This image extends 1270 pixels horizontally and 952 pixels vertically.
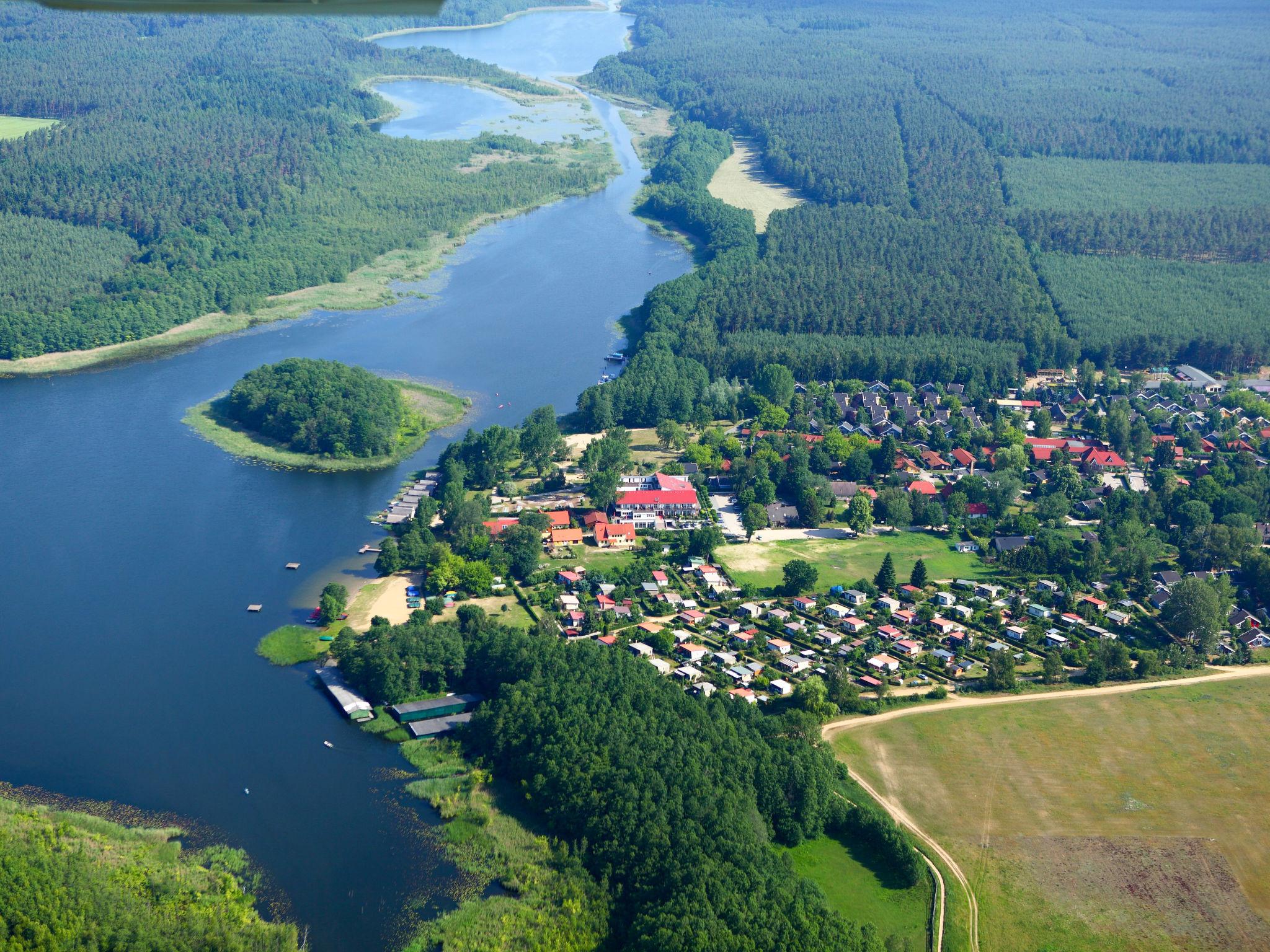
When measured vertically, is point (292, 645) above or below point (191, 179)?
below

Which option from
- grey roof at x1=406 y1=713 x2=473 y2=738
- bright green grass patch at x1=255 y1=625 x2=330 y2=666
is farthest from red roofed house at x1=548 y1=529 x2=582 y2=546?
grey roof at x1=406 y1=713 x2=473 y2=738

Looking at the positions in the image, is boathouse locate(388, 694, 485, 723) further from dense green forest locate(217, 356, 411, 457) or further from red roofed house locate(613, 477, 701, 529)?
dense green forest locate(217, 356, 411, 457)

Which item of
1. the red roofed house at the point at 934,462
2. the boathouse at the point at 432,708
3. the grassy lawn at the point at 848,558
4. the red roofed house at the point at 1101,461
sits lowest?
the boathouse at the point at 432,708

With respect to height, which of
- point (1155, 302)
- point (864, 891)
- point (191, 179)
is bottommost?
point (864, 891)

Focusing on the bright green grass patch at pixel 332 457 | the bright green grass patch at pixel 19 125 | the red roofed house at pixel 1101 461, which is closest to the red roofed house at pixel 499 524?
the bright green grass patch at pixel 332 457

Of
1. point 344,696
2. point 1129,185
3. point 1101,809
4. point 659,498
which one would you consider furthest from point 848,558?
point 1129,185

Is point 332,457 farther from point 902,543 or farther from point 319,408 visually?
point 902,543

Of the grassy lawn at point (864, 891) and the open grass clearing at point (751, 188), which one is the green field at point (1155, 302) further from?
the grassy lawn at point (864, 891)
